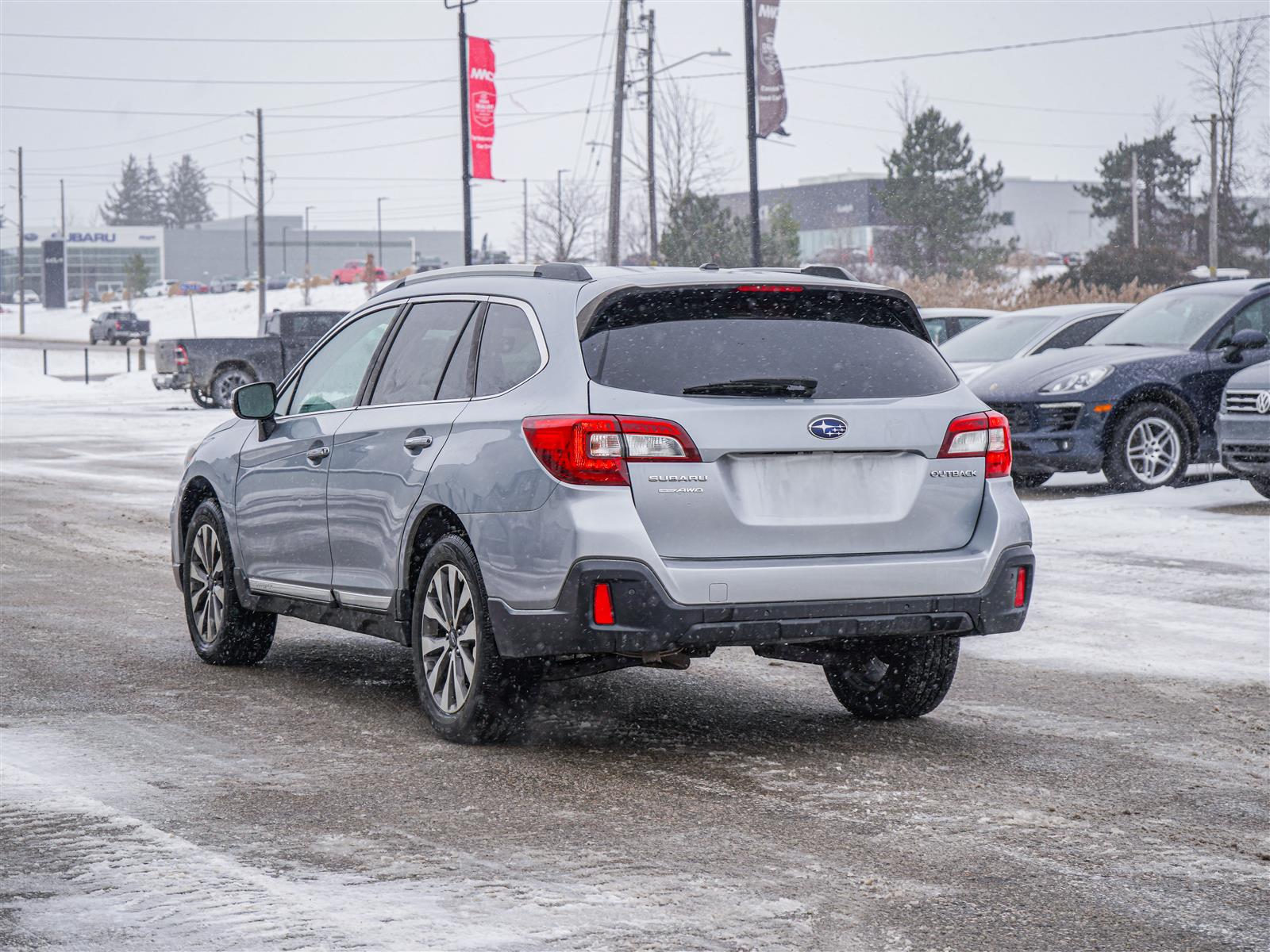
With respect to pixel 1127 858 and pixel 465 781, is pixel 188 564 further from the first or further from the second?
pixel 1127 858

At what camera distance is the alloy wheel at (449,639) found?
6.16 m

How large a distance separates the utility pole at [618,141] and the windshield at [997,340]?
19822 mm

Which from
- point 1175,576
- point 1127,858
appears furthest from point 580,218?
point 1127,858

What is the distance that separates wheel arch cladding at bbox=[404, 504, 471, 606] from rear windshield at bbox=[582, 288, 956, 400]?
Answer: 2.91 ft

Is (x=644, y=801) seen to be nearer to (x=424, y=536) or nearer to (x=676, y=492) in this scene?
(x=676, y=492)

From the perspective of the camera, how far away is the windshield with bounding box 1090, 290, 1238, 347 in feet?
52.2

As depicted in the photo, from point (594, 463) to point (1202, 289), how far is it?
12.2 meters

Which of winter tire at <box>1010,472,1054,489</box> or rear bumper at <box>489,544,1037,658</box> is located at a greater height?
rear bumper at <box>489,544,1037,658</box>

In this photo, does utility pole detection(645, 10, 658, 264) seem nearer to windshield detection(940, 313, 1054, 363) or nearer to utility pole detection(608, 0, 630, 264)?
utility pole detection(608, 0, 630, 264)

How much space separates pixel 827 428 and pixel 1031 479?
11933 millimetres

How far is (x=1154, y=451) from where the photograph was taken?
15547 millimetres

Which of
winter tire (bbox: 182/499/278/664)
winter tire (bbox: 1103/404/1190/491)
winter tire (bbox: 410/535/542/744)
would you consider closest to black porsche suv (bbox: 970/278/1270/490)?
winter tire (bbox: 1103/404/1190/491)

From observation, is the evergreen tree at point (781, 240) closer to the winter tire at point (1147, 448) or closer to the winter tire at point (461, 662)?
the winter tire at point (1147, 448)

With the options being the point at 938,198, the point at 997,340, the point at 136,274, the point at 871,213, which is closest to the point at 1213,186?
the point at 938,198
